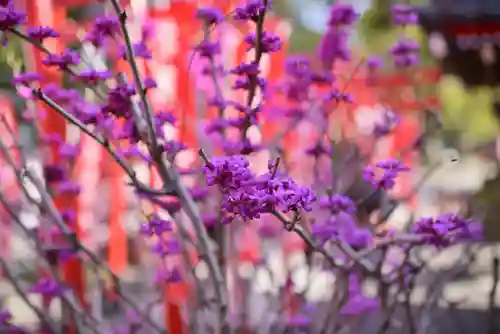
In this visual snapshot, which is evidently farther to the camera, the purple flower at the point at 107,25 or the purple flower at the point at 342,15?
the purple flower at the point at 342,15

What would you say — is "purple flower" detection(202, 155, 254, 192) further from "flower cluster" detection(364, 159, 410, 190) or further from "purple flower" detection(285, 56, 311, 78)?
"purple flower" detection(285, 56, 311, 78)

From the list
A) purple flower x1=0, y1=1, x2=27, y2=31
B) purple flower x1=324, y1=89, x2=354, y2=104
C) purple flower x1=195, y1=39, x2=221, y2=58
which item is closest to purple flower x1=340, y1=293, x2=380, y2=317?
purple flower x1=324, y1=89, x2=354, y2=104

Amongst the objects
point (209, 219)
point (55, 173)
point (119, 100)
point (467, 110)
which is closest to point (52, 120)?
point (55, 173)

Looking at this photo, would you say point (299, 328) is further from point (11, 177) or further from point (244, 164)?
point (11, 177)

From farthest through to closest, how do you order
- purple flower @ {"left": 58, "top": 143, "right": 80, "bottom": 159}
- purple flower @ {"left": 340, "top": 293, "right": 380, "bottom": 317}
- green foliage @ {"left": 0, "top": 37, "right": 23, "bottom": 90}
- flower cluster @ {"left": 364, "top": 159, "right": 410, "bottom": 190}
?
green foliage @ {"left": 0, "top": 37, "right": 23, "bottom": 90}
purple flower @ {"left": 58, "top": 143, "right": 80, "bottom": 159}
purple flower @ {"left": 340, "top": 293, "right": 380, "bottom": 317}
flower cluster @ {"left": 364, "top": 159, "right": 410, "bottom": 190}

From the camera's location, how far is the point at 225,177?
1177 millimetres

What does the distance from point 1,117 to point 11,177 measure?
11.6 ft

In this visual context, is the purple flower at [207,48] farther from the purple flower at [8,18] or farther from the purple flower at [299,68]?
the purple flower at [8,18]

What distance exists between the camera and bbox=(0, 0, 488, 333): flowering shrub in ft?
4.26

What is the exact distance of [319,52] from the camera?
2.33 metres

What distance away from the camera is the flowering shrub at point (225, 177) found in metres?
1.30

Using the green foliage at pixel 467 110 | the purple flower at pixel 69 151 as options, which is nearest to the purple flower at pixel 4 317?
the purple flower at pixel 69 151

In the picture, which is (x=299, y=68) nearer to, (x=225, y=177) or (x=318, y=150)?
(x=318, y=150)

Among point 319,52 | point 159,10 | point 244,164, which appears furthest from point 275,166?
point 159,10
